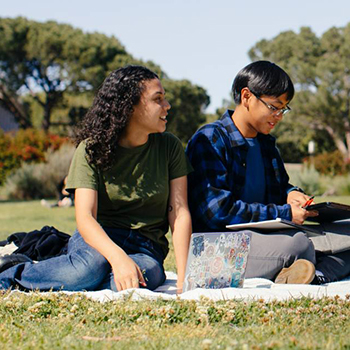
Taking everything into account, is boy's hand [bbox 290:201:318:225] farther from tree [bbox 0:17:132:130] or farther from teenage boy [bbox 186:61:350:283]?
tree [bbox 0:17:132:130]

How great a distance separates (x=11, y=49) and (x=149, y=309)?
32349 millimetres

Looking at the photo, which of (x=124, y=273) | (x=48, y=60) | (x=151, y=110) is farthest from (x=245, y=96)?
(x=48, y=60)

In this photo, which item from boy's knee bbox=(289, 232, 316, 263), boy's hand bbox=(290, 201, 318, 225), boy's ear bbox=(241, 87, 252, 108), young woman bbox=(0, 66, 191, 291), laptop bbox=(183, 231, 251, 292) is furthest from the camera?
boy's ear bbox=(241, 87, 252, 108)

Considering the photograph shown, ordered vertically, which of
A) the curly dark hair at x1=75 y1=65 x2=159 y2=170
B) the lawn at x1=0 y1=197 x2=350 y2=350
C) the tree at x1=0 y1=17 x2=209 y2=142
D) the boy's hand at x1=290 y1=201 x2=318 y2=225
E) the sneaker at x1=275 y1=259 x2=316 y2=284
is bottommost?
the sneaker at x1=275 y1=259 x2=316 y2=284

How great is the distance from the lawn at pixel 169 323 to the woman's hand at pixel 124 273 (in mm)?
260

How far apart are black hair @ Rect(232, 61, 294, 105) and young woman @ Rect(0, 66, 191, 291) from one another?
0.64 m

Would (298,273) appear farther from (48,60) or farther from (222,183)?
(48,60)

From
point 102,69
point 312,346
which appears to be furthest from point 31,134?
point 312,346

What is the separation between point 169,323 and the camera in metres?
2.49

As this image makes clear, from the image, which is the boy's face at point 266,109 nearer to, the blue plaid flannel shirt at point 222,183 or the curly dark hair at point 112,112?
the blue plaid flannel shirt at point 222,183

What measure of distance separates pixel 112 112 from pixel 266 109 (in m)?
1.01

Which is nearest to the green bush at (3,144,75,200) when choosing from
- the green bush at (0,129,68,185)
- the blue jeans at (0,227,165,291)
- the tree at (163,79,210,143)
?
the green bush at (0,129,68,185)

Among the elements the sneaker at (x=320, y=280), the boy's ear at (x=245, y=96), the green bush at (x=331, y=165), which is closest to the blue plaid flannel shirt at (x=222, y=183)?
the boy's ear at (x=245, y=96)

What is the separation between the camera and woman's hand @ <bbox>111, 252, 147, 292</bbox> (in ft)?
9.96
